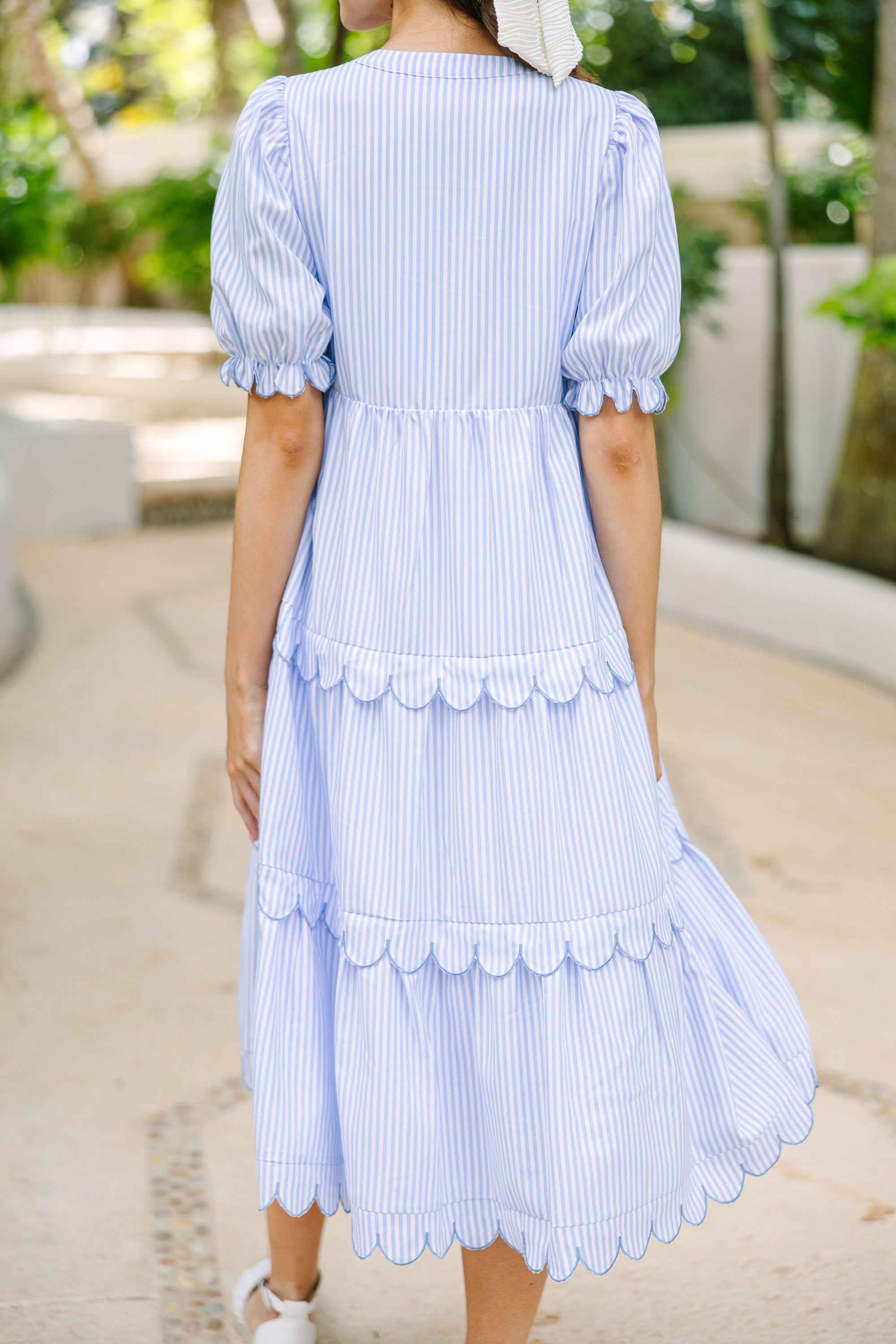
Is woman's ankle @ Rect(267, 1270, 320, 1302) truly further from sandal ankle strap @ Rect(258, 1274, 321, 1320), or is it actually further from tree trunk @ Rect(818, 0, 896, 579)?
tree trunk @ Rect(818, 0, 896, 579)

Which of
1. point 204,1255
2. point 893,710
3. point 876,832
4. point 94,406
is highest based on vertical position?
point 204,1255

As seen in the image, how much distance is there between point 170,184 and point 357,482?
9264mm

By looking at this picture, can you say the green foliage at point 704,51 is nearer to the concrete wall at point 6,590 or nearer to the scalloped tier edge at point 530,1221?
the concrete wall at point 6,590

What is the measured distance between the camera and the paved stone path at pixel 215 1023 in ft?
5.65

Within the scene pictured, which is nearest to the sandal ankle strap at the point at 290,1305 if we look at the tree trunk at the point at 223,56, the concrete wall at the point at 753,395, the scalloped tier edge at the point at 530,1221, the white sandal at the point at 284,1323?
the white sandal at the point at 284,1323

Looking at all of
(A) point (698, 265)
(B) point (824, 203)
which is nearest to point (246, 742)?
(A) point (698, 265)

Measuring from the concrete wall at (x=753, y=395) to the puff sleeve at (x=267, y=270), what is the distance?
4.90 m

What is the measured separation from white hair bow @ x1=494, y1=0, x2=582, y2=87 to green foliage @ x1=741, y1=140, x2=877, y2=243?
6.29 m

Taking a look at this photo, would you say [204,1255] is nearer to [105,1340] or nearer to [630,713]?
[105,1340]

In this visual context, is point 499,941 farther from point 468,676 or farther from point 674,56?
point 674,56

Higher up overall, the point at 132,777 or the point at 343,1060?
the point at 343,1060

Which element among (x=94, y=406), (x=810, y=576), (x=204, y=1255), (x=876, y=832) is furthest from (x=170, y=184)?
(x=204, y=1255)

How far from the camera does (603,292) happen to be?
123 cm

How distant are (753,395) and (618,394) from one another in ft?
17.8
